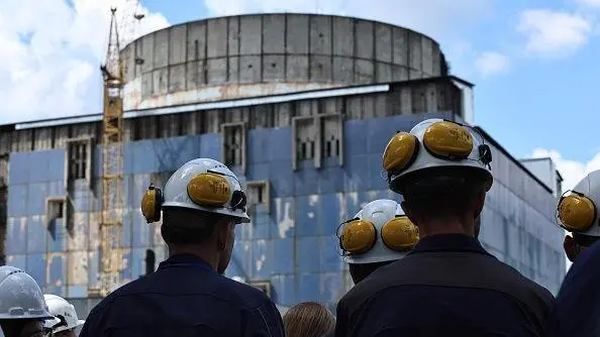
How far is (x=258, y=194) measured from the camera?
44844 millimetres

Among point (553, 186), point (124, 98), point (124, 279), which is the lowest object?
point (124, 279)

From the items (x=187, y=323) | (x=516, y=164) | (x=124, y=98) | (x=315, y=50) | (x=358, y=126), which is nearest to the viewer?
(x=187, y=323)

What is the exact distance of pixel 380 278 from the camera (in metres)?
3.78

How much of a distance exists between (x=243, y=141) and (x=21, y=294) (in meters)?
38.2

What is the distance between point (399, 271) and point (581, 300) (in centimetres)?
70

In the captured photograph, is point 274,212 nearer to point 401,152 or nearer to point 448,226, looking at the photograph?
point 401,152

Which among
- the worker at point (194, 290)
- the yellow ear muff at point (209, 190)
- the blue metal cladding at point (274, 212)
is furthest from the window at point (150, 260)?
the worker at point (194, 290)

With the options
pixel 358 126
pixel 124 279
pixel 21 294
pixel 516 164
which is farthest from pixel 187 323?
pixel 516 164

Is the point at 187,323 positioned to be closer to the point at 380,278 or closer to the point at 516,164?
the point at 380,278

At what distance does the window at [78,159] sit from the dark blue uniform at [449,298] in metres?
45.7

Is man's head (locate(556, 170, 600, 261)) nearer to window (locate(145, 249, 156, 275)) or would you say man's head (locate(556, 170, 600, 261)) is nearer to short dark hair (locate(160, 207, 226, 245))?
short dark hair (locate(160, 207, 226, 245))

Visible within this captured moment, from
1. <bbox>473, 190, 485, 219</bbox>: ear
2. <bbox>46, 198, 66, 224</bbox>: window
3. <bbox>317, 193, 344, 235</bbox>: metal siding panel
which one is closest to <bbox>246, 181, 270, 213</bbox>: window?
<bbox>317, 193, 344, 235</bbox>: metal siding panel

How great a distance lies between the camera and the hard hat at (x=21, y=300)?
6.82 metres

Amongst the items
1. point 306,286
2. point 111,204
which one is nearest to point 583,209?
point 306,286
